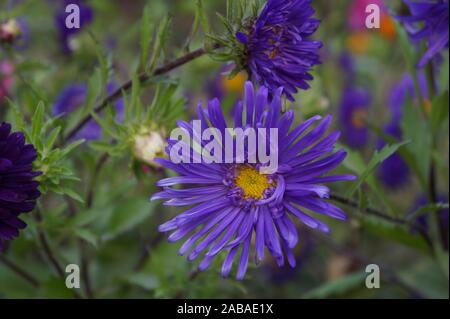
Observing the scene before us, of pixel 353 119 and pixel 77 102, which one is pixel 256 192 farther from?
pixel 353 119

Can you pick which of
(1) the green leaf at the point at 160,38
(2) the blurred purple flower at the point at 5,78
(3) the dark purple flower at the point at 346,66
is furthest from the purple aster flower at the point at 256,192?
(3) the dark purple flower at the point at 346,66

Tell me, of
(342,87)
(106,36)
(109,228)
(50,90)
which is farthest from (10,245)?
(342,87)

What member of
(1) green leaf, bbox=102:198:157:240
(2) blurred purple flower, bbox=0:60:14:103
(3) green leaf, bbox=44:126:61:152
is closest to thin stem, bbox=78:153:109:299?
(1) green leaf, bbox=102:198:157:240

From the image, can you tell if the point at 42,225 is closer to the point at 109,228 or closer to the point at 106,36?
the point at 109,228

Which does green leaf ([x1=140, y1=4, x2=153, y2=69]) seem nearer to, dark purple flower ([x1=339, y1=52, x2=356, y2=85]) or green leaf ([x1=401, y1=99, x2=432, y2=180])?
green leaf ([x1=401, y1=99, x2=432, y2=180])

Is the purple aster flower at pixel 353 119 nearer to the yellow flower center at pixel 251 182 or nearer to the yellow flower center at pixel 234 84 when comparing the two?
the yellow flower center at pixel 234 84
